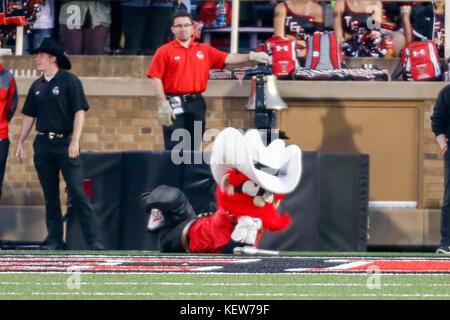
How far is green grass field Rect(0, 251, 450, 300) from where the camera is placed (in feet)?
23.1

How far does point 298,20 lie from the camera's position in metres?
15.3

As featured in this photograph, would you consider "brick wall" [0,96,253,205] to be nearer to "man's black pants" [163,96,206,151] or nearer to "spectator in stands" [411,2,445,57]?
"man's black pants" [163,96,206,151]

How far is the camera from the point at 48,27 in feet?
51.2

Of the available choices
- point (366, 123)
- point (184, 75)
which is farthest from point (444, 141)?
point (366, 123)

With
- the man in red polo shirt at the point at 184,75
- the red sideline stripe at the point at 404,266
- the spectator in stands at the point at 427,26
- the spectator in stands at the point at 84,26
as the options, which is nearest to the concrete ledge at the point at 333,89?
the spectator in stands at the point at 84,26

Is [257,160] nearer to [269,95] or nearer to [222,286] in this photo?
[222,286]

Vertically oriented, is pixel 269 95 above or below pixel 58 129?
above

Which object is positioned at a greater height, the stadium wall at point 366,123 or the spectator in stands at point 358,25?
the spectator in stands at point 358,25

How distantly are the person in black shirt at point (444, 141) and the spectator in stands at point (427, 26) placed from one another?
3.42 meters

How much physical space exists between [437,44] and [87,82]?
405cm

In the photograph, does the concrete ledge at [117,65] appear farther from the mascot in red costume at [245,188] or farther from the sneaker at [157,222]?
the mascot in red costume at [245,188]

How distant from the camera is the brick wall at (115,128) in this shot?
14922 mm

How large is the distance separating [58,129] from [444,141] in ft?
11.4
